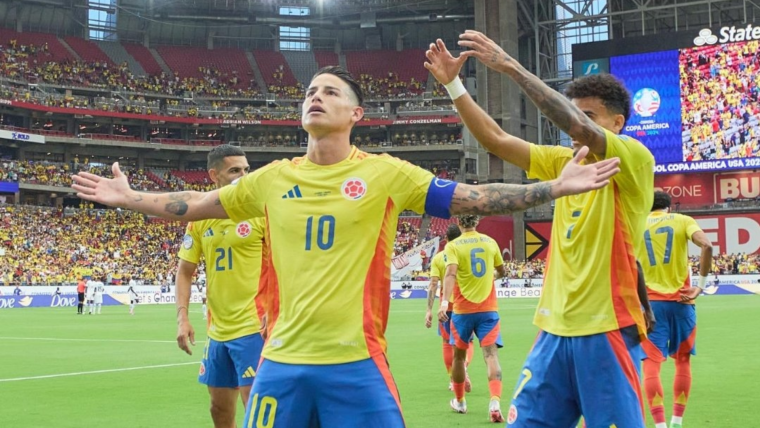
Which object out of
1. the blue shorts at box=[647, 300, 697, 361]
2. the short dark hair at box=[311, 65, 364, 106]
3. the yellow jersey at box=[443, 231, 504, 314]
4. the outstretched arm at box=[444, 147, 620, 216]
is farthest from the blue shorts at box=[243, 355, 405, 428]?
the yellow jersey at box=[443, 231, 504, 314]

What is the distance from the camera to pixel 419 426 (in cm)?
972

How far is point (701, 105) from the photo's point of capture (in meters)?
48.8

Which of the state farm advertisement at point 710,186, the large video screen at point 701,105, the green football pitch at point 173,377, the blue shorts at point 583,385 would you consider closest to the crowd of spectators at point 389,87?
the state farm advertisement at point 710,186

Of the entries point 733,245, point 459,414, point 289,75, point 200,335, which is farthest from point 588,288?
point 289,75

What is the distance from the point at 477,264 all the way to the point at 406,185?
24.0 feet

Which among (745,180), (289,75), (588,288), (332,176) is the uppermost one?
(289,75)

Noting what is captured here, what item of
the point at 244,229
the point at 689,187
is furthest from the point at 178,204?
the point at 689,187

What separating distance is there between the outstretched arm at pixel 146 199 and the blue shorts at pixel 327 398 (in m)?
1.10

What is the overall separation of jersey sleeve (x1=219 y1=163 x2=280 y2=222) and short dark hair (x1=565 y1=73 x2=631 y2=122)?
6.15 ft

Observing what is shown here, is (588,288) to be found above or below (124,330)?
above

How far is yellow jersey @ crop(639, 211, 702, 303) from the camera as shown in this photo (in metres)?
9.16

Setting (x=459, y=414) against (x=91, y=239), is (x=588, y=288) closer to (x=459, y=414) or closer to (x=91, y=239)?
(x=459, y=414)

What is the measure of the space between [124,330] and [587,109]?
22.9 meters

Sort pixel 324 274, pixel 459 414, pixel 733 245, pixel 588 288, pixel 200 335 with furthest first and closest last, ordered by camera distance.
A: pixel 733 245, pixel 200 335, pixel 459 414, pixel 588 288, pixel 324 274
